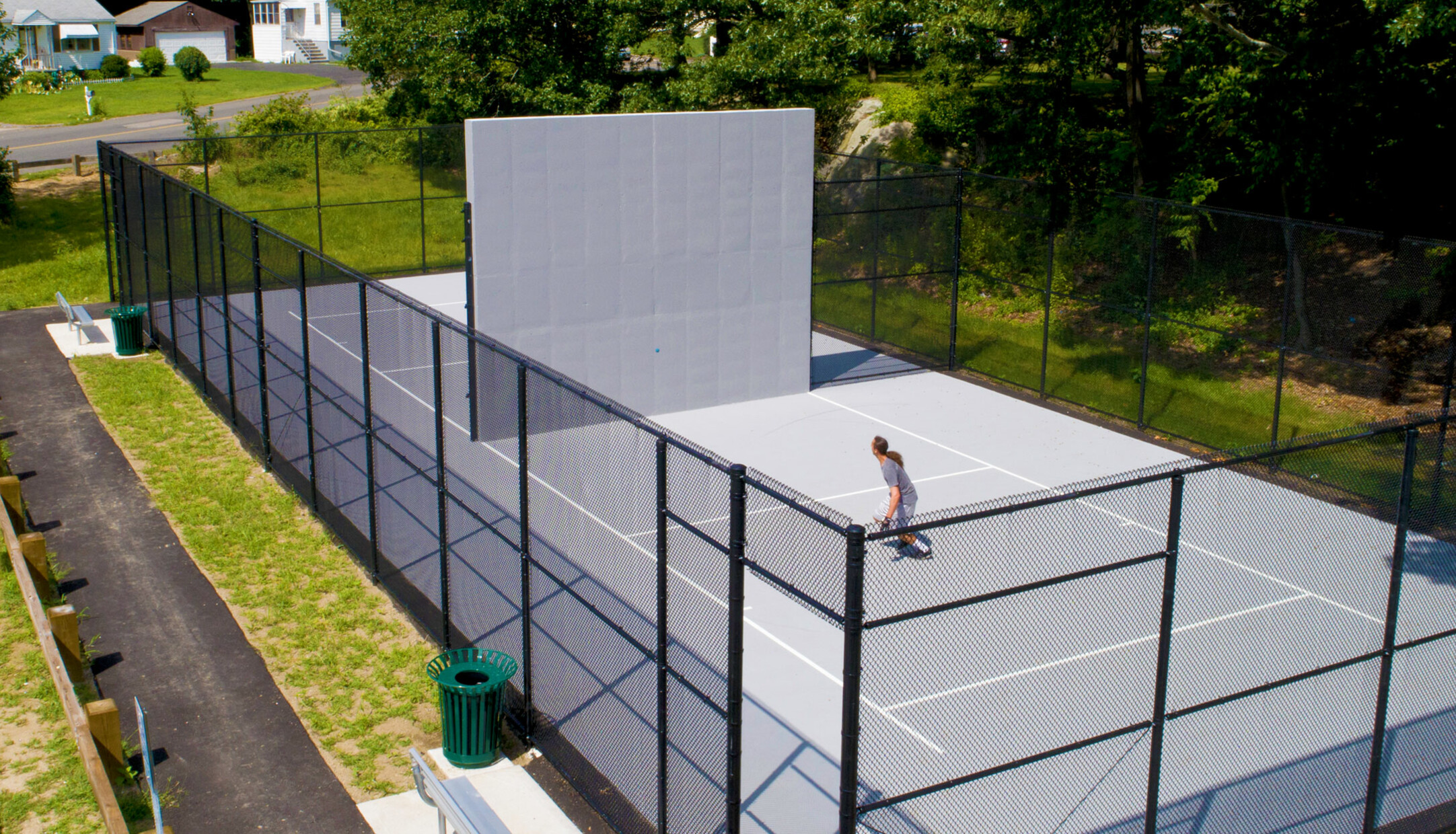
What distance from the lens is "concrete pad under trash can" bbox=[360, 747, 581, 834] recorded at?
393 inches

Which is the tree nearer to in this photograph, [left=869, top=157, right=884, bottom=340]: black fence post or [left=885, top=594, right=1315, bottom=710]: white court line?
[left=869, top=157, right=884, bottom=340]: black fence post

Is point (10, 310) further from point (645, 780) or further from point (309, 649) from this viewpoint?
point (645, 780)

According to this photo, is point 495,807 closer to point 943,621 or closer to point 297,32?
point 943,621

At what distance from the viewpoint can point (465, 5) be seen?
3105cm

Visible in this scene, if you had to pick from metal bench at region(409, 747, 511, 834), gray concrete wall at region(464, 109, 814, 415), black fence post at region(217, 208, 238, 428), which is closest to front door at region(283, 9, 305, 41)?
black fence post at region(217, 208, 238, 428)

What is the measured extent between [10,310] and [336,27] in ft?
221

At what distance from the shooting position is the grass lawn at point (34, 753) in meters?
9.93

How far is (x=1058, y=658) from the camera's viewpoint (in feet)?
28.0

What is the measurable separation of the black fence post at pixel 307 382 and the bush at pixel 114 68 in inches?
2580

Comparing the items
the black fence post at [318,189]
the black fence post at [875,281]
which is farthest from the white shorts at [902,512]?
the black fence post at [318,189]

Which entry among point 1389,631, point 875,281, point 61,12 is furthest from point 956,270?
point 61,12

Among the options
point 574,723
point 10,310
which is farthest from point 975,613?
point 10,310

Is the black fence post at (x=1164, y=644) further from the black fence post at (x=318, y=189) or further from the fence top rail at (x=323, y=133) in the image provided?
the fence top rail at (x=323, y=133)

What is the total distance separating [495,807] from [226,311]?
9.88 meters
